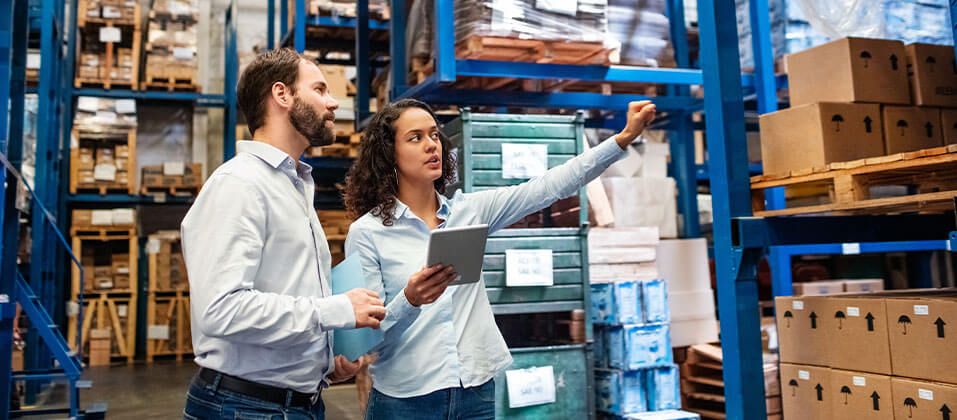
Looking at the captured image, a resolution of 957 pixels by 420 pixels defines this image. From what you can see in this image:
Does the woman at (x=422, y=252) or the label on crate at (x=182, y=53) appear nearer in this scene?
the woman at (x=422, y=252)

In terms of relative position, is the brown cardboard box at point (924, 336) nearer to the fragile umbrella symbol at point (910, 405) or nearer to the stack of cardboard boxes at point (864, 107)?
the fragile umbrella symbol at point (910, 405)

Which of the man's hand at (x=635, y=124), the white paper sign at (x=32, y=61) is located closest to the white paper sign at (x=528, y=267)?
the man's hand at (x=635, y=124)

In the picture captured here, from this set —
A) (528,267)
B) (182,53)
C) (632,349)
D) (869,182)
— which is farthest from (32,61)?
(869,182)

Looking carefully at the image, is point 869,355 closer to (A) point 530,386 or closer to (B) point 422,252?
(B) point 422,252

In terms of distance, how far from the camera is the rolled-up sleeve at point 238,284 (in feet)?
5.94

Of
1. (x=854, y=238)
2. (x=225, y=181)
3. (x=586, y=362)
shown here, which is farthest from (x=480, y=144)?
(x=225, y=181)

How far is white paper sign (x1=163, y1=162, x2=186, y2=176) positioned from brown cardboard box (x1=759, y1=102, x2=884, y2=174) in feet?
34.1

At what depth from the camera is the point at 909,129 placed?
3533mm

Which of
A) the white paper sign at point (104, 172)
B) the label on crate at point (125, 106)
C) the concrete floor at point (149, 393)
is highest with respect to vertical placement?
the label on crate at point (125, 106)

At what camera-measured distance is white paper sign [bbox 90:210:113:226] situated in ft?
38.2

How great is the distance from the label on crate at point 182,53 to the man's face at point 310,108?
11035mm

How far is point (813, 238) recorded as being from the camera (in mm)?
3172

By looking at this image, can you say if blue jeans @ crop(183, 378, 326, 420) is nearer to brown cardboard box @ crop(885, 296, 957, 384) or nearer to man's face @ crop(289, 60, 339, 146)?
man's face @ crop(289, 60, 339, 146)

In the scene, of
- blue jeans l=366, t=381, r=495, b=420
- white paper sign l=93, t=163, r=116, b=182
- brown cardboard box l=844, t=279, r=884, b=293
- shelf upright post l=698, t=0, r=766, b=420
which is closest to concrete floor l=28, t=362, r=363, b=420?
white paper sign l=93, t=163, r=116, b=182
